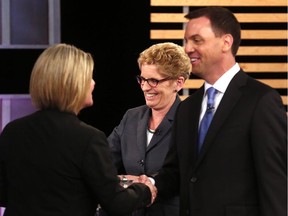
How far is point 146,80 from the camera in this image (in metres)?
3.21

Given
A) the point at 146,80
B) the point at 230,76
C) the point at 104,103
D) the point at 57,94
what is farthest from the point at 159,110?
the point at 104,103

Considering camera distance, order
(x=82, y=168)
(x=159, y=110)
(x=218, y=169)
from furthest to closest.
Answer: (x=159, y=110) < (x=218, y=169) < (x=82, y=168)

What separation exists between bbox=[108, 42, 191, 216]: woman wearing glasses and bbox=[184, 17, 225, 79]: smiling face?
58cm

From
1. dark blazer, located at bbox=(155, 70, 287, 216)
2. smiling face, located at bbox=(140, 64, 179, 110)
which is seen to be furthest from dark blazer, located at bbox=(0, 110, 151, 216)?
smiling face, located at bbox=(140, 64, 179, 110)

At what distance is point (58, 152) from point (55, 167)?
0.18 feet

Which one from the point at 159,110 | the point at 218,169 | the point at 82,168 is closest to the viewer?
the point at 82,168

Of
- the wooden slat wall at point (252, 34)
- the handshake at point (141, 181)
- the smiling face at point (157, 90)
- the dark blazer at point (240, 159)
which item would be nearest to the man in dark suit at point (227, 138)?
the dark blazer at point (240, 159)

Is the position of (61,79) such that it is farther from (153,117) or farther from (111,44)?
(111,44)

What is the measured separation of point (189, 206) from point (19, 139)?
2.43ft

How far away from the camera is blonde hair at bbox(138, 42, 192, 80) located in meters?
3.16

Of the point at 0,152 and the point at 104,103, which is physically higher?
the point at 0,152

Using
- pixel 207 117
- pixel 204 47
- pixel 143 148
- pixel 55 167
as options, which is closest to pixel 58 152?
pixel 55 167

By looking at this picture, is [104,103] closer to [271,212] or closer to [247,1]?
[247,1]

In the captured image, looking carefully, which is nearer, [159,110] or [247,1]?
[159,110]
